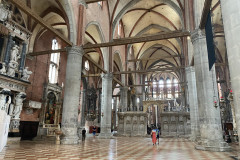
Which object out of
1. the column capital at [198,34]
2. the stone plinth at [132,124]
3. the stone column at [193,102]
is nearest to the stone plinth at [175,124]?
the stone plinth at [132,124]

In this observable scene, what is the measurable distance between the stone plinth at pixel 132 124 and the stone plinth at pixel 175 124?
2.31 meters

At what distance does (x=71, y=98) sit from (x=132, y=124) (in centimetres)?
1262

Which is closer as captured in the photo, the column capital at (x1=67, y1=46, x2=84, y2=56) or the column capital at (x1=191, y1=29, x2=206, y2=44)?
the column capital at (x1=191, y1=29, x2=206, y2=44)

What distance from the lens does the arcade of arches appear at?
8460 mm

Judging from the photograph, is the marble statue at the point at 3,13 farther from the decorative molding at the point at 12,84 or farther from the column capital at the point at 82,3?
the column capital at the point at 82,3

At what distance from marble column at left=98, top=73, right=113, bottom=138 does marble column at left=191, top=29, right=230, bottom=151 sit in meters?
9.58

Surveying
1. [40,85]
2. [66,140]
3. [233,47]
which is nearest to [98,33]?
[40,85]

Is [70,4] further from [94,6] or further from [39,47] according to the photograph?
[39,47]

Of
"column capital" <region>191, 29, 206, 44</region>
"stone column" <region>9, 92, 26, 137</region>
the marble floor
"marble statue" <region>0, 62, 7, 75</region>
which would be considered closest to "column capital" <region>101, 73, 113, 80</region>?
"stone column" <region>9, 92, 26, 137</region>

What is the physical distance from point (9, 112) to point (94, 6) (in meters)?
11.0

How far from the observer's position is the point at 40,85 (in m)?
17.8

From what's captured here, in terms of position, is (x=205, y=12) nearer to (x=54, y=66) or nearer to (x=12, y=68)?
(x=12, y=68)

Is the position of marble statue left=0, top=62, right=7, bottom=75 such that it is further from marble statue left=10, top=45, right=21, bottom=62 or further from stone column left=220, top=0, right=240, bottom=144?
stone column left=220, top=0, right=240, bottom=144

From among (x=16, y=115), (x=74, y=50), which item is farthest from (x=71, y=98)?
(x=16, y=115)
